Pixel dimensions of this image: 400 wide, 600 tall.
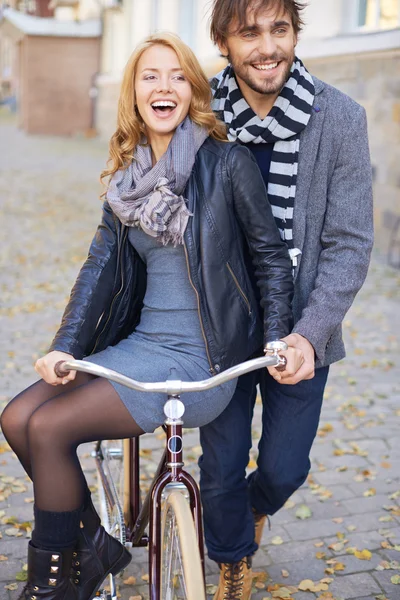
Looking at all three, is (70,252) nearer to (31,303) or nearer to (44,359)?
(31,303)

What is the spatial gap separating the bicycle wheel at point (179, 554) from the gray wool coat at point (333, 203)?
73cm

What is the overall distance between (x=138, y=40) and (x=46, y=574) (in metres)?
23.5

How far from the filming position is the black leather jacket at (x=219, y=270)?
2.62 meters

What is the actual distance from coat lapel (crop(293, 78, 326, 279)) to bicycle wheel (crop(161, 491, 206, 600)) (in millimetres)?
1001

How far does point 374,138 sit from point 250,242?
28.4 feet

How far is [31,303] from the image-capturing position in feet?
28.5

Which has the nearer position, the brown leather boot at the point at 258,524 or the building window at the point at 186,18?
the brown leather boot at the point at 258,524

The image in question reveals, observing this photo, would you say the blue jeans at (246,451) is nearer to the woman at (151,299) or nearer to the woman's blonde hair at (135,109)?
the woman at (151,299)

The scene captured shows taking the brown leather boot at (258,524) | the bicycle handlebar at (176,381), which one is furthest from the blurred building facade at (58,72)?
the bicycle handlebar at (176,381)

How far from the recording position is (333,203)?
286 centimetres

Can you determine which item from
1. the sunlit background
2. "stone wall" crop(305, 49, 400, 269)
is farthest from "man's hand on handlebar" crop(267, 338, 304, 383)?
"stone wall" crop(305, 49, 400, 269)

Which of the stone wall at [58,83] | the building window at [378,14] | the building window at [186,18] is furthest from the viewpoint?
the stone wall at [58,83]

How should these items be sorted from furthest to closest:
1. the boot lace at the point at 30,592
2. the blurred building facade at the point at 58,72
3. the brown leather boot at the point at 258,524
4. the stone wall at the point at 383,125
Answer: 1. the blurred building facade at the point at 58,72
2. the stone wall at the point at 383,125
3. the brown leather boot at the point at 258,524
4. the boot lace at the point at 30,592

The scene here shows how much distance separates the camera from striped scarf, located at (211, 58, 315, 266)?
9.21 ft
